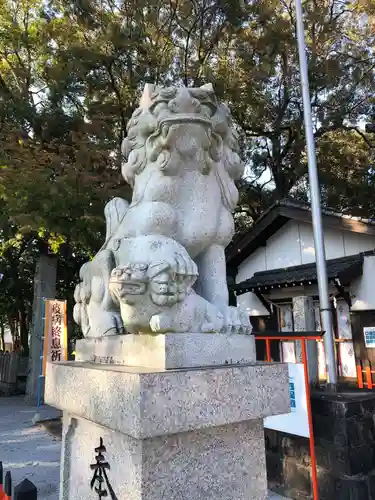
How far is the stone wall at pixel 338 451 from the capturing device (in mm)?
3521

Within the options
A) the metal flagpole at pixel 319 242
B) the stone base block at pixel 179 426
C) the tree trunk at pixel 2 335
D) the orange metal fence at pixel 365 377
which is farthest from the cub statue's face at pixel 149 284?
the tree trunk at pixel 2 335

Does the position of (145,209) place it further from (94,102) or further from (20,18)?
(20,18)

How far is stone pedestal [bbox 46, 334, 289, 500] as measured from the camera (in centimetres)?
158

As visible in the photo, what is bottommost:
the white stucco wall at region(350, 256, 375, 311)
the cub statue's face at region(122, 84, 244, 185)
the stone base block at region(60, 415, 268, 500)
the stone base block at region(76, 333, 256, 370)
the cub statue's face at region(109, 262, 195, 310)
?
the stone base block at region(60, 415, 268, 500)

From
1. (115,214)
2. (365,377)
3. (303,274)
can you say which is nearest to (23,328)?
(303,274)

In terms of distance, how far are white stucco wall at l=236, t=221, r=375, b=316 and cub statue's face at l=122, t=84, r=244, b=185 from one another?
5486mm

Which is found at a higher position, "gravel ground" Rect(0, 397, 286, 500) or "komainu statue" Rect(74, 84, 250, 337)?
"komainu statue" Rect(74, 84, 250, 337)

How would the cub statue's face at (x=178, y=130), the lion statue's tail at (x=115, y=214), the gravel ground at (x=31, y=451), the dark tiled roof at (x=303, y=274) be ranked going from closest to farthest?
the cub statue's face at (x=178, y=130) → the lion statue's tail at (x=115, y=214) → the gravel ground at (x=31, y=451) → the dark tiled roof at (x=303, y=274)

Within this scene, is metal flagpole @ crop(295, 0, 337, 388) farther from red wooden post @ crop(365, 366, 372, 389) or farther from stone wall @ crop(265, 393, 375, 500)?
red wooden post @ crop(365, 366, 372, 389)

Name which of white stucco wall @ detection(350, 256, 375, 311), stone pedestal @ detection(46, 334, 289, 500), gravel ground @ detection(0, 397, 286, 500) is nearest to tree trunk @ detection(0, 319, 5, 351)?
gravel ground @ detection(0, 397, 286, 500)

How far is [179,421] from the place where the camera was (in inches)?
63.1

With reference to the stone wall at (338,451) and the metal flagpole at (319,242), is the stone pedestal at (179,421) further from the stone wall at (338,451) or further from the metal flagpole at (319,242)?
the metal flagpole at (319,242)

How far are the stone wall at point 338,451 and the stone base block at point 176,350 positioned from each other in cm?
207

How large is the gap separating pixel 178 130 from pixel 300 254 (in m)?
6.82
